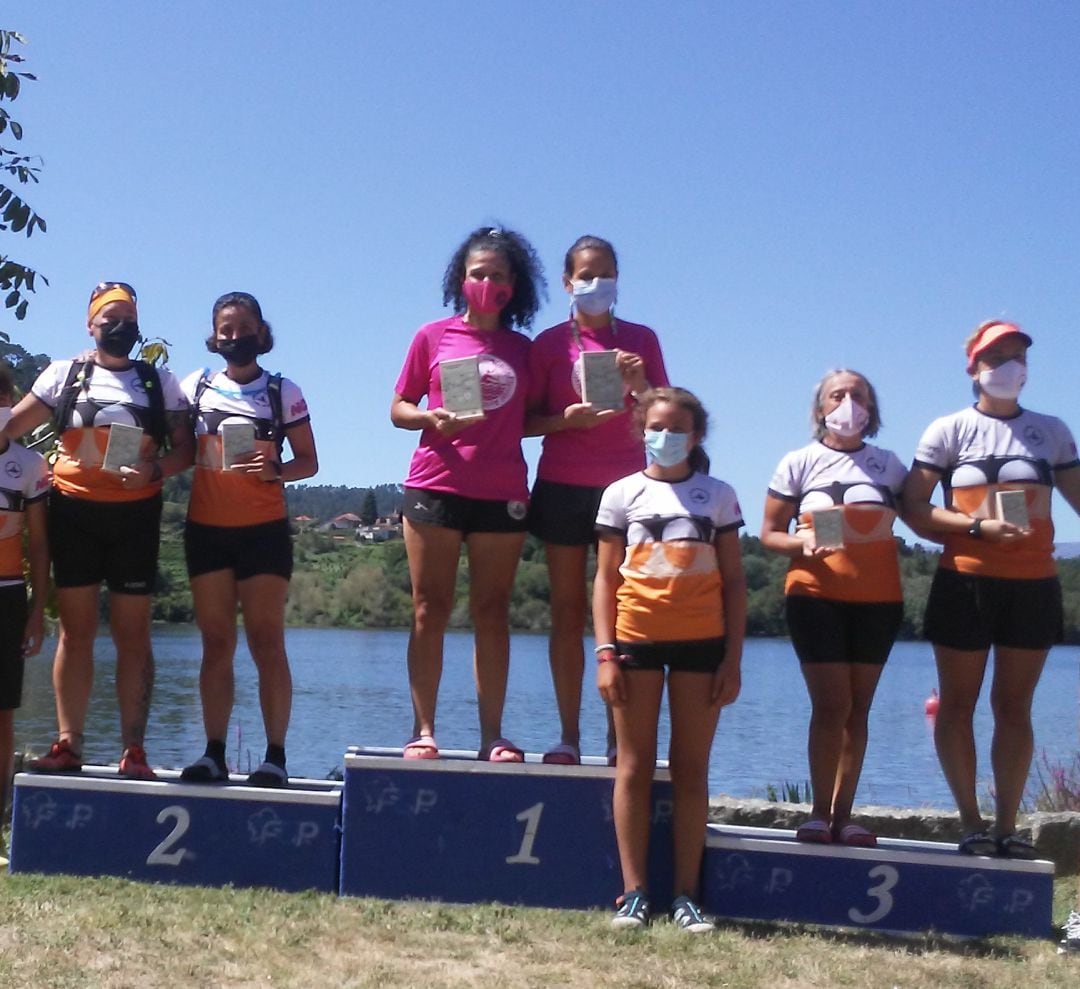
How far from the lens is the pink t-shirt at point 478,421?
5.36 m

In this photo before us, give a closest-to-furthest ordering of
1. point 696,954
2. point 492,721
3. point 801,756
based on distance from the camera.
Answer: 1. point 696,954
2. point 492,721
3. point 801,756

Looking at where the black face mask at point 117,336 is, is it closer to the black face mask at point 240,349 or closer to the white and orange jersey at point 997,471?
the black face mask at point 240,349

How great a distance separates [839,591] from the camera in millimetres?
5133

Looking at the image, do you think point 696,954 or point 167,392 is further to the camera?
point 167,392

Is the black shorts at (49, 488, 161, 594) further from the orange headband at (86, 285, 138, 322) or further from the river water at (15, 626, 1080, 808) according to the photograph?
the river water at (15, 626, 1080, 808)

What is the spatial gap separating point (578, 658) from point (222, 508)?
1.57m

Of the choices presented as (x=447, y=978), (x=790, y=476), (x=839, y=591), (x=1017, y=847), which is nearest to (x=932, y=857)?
(x=1017, y=847)

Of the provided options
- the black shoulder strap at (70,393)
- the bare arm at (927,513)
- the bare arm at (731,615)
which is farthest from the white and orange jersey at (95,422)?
the bare arm at (927,513)

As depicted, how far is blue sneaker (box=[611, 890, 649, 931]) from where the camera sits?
4734 millimetres

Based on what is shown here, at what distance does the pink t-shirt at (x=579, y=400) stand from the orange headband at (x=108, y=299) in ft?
5.69

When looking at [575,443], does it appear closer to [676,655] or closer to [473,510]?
[473,510]

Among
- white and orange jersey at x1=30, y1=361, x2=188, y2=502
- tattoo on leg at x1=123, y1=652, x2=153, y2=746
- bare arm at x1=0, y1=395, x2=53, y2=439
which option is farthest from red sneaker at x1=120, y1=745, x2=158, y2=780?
bare arm at x1=0, y1=395, x2=53, y2=439

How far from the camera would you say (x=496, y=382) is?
5445mm

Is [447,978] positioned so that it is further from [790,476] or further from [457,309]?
[457,309]
